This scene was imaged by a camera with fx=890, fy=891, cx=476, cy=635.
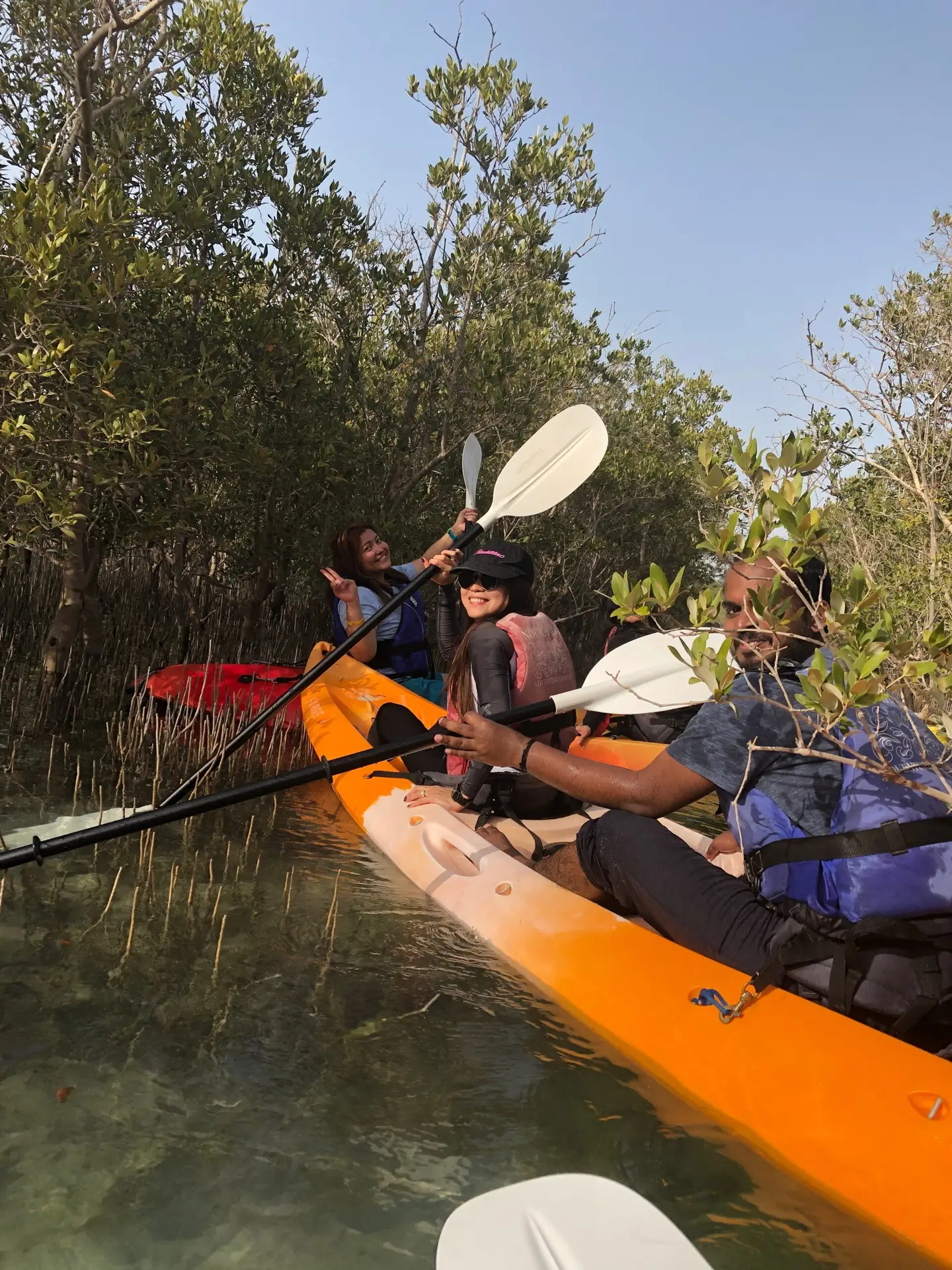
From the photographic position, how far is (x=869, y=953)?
1906 millimetres

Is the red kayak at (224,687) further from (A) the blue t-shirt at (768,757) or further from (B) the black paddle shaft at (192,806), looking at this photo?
(A) the blue t-shirt at (768,757)

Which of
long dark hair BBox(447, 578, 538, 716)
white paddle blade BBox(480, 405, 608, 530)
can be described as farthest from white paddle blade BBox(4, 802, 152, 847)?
white paddle blade BBox(480, 405, 608, 530)

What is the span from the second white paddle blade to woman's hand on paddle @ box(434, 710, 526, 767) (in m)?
0.38

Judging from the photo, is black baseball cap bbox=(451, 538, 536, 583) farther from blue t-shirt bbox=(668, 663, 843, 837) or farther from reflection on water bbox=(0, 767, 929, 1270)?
blue t-shirt bbox=(668, 663, 843, 837)

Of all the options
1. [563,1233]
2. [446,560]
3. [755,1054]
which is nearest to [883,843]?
[755,1054]

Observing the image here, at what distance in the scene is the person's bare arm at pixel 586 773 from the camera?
86.7 inches

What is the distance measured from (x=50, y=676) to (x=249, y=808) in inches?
86.8

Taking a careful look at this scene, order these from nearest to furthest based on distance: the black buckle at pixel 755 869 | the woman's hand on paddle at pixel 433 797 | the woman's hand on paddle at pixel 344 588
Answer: the black buckle at pixel 755 869
the woman's hand on paddle at pixel 433 797
the woman's hand on paddle at pixel 344 588

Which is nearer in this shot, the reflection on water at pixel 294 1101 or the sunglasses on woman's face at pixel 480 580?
the reflection on water at pixel 294 1101

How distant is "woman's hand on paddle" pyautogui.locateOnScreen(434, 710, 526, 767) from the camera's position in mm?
2543

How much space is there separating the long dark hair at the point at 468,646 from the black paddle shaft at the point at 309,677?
43 cm

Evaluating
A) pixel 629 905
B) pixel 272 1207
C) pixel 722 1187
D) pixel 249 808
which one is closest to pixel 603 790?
pixel 629 905

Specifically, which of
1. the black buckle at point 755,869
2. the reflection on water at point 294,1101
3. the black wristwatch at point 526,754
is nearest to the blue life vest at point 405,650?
the reflection on water at point 294,1101

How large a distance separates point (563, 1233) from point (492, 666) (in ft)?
6.58
